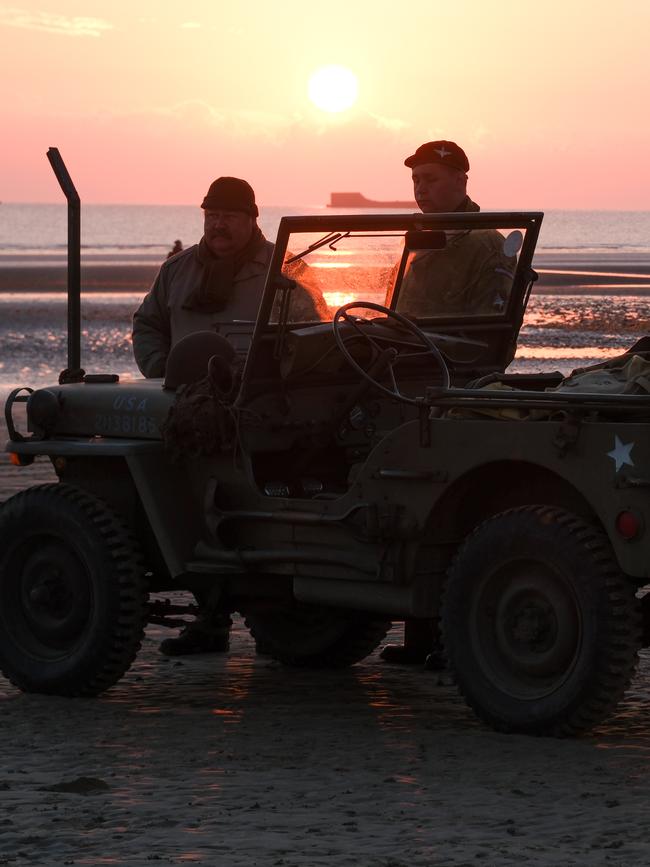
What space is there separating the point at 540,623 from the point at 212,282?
2.31m

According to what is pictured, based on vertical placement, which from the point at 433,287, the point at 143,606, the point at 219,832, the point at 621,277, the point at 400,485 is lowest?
the point at 219,832

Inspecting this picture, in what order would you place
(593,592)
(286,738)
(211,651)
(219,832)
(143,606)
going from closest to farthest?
(219,832) → (593,592) → (286,738) → (143,606) → (211,651)

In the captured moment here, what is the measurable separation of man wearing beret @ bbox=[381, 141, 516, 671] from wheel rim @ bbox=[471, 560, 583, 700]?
1257 millimetres

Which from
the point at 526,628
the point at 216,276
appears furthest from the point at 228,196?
the point at 526,628

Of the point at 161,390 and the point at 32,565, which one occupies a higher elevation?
the point at 161,390

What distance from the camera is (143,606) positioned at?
281 inches

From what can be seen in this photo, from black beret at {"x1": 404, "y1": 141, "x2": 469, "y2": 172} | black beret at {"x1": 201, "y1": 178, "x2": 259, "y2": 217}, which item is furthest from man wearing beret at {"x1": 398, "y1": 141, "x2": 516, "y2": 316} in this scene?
black beret at {"x1": 201, "y1": 178, "x2": 259, "y2": 217}

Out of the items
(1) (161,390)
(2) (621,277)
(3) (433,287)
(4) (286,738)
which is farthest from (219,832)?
(2) (621,277)

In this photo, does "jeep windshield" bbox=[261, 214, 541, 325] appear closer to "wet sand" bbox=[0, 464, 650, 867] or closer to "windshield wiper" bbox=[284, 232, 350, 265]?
"windshield wiper" bbox=[284, 232, 350, 265]

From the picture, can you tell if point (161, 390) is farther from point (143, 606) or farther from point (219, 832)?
point (219, 832)

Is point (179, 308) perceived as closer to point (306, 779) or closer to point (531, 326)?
point (306, 779)

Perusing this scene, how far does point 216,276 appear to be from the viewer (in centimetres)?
795

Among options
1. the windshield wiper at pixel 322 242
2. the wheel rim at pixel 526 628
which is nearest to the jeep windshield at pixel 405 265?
the windshield wiper at pixel 322 242

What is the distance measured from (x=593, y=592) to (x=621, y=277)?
166ft
